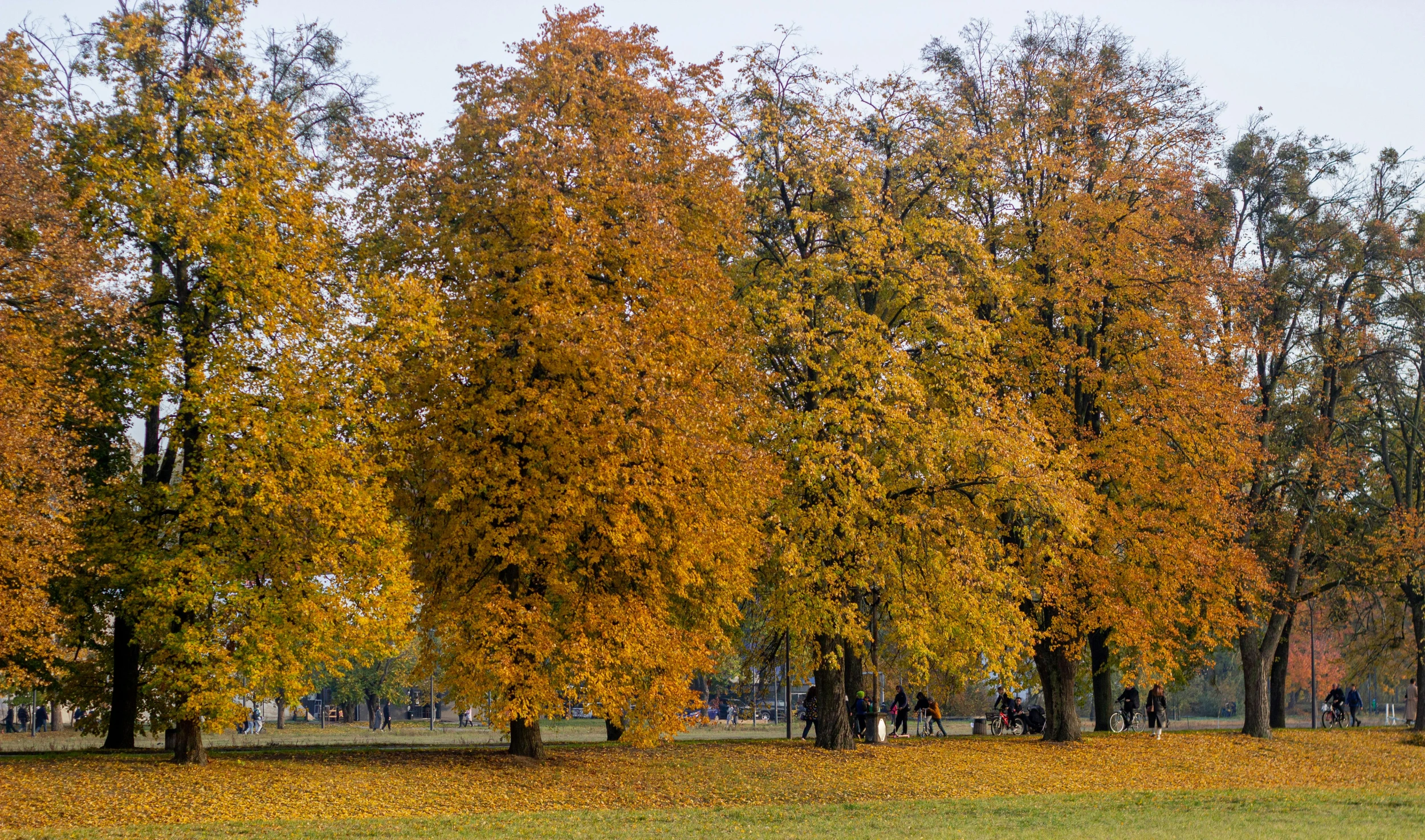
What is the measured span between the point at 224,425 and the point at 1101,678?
96.0 ft

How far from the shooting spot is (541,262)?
76.7 feet

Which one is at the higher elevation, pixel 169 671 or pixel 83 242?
pixel 83 242

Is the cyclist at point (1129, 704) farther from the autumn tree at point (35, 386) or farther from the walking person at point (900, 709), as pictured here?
the autumn tree at point (35, 386)

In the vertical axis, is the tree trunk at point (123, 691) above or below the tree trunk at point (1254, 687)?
above

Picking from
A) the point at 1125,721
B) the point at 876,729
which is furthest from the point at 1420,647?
the point at 876,729

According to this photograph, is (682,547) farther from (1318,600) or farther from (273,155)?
(1318,600)

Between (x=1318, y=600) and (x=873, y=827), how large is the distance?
29955 mm

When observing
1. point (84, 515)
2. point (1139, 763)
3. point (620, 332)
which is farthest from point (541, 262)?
point (1139, 763)

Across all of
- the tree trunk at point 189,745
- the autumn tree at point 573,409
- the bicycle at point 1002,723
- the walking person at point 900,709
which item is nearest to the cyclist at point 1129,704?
the bicycle at point 1002,723

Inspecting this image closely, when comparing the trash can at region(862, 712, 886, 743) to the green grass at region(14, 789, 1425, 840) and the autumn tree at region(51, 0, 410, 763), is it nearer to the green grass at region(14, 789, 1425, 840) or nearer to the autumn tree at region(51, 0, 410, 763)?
the green grass at region(14, 789, 1425, 840)

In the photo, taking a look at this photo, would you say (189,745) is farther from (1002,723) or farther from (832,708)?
(1002,723)

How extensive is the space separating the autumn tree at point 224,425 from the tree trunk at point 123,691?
53 cm

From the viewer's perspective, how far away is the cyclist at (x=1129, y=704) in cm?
3628

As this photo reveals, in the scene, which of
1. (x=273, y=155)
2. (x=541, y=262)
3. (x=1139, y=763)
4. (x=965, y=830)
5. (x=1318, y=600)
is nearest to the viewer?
(x=965, y=830)
